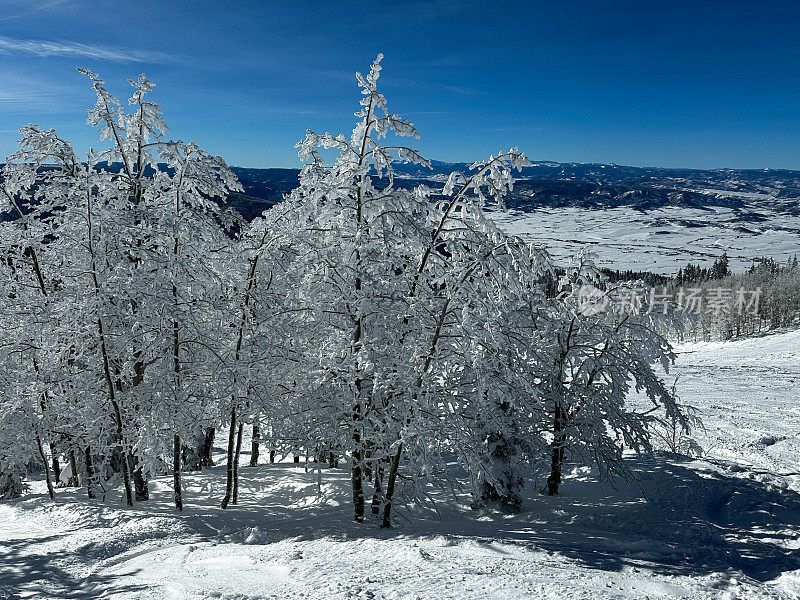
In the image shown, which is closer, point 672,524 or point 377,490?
point 672,524

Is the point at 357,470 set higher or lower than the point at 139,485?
higher

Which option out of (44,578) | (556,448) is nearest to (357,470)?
(556,448)

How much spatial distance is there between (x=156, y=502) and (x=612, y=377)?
11449 mm

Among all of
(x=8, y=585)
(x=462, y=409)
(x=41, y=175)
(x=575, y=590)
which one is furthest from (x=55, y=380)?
(x=575, y=590)

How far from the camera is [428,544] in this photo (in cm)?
783

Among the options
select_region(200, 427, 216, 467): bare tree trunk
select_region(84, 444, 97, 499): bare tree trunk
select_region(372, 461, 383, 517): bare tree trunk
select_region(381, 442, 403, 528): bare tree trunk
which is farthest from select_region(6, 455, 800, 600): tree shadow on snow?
select_region(200, 427, 216, 467): bare tree trunk

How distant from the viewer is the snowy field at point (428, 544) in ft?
20.7

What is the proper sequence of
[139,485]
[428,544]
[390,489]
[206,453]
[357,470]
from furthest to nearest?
[206,453]
[139,485]
[357,470]
[390,489]
[428,544]

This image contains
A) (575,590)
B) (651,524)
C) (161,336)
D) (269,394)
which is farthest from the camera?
(269,394)

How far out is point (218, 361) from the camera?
1135 centimetres

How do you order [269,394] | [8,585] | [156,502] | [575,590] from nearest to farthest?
[575,590], [8,585], [269,394], [156,502]

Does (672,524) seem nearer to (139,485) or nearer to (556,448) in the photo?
(556,448)

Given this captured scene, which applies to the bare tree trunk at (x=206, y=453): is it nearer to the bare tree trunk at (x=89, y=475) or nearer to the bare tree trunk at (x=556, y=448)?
the bare tree trunk at (x=89, y=475)

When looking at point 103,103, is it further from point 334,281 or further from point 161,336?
point 334,281
